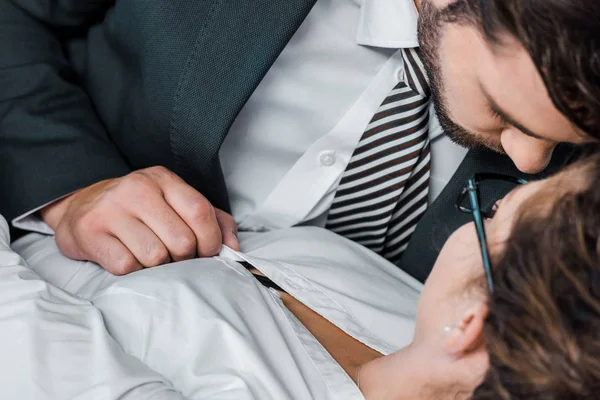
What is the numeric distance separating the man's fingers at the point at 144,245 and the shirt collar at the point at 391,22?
0.45 m

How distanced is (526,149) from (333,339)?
350 mm

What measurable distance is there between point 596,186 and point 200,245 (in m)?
0.54

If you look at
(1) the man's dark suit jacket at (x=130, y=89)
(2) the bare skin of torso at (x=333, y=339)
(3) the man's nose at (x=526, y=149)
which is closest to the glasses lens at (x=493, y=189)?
(1) the man's dark suit jacket at (x=130, y=89)

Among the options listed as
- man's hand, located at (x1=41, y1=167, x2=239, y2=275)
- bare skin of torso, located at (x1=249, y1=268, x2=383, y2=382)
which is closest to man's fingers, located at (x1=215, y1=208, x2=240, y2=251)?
man's hand, located at (x1=41, y1=167, x2=239, y2=275)

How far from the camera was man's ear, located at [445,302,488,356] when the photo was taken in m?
0.71

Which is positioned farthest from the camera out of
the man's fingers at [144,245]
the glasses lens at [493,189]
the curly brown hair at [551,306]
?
the glasses lens at [493,189]

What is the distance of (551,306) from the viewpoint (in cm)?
63

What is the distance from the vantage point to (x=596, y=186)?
66 cm

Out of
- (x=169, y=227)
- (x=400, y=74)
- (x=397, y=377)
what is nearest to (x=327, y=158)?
(x=400, y=74)

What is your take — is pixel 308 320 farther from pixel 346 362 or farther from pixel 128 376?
pixel 128 376

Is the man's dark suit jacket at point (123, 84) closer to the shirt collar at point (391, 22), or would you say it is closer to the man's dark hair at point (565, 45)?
the shirt collar at point (391, 22)

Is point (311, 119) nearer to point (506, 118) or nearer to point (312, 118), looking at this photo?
point (312, 118)

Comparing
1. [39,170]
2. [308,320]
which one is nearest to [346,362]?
[308,320]

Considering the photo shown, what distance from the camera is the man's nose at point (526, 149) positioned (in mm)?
899
